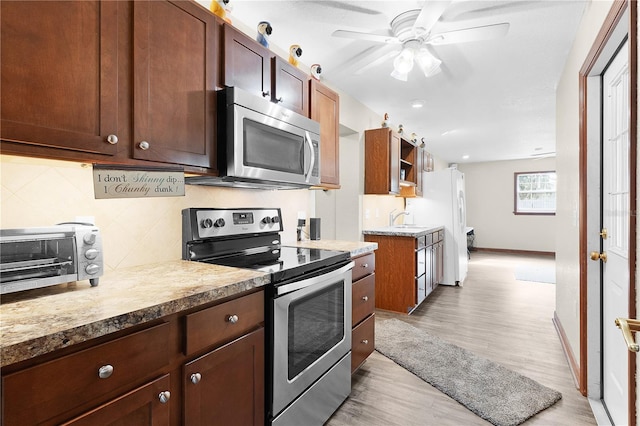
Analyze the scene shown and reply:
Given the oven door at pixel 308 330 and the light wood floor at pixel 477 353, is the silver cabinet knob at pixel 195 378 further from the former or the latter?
the light wood floor at pixel 477 353

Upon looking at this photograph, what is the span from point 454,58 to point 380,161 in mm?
1365

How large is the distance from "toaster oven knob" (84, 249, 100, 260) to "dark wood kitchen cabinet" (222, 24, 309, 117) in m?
1.03

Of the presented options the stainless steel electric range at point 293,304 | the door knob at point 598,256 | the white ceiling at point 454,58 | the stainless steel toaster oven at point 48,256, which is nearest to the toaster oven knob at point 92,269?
the stainless steel toaster oven at point 48,256

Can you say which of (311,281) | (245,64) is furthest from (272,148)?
(311,281)

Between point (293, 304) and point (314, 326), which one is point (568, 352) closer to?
point (314, 326)

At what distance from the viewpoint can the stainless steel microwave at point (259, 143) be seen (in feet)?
5.50

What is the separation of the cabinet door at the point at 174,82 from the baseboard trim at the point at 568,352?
2753mm

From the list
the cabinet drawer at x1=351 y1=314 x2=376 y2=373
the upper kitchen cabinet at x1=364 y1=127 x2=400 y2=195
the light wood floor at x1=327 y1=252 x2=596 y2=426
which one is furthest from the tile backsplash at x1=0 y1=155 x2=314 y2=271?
the upper kitchen cabinet at x1=364 y1=127 x2=400 y2=195

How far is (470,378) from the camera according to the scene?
232cm

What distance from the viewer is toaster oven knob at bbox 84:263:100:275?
1148 millimetres

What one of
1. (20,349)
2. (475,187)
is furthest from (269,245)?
(475,187)

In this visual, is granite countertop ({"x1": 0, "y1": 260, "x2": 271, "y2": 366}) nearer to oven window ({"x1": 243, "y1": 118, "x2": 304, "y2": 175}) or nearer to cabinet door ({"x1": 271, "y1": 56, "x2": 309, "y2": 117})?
oven window ({"x1": 243, "y1": 118, "x2": 304, "y2": 175})

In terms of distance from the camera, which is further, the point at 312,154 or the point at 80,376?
the point at 312,154

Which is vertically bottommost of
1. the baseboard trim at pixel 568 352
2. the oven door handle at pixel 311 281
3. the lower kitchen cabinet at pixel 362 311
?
the baseboard trim at pixel 568 352
